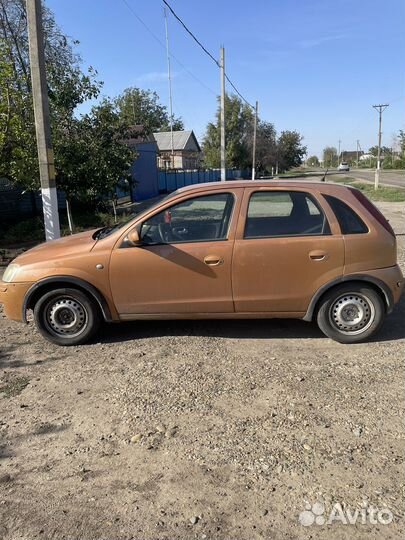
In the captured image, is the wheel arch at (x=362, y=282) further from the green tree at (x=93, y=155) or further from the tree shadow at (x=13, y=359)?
the green tree at (x=93, y=155)

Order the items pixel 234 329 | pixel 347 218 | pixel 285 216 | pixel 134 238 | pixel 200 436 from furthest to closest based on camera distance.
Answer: pixel 234 329 → pixel 285 216 → pixel 347 218 → pixel 134 238 → pixel 200 436

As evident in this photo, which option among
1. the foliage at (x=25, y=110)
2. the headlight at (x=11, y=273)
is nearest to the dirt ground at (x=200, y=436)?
the headlight at (x=11, y=273)

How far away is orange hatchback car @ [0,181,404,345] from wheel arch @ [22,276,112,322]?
1cm

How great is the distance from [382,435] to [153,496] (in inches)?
64.0

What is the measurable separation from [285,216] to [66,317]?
2518 millimetres

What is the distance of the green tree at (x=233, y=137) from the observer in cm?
6259

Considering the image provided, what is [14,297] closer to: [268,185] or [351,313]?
[268,185]

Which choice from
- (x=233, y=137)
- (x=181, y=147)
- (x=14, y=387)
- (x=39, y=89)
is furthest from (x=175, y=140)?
(x=14, y=387)

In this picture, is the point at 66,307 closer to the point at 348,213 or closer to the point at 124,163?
the point at 348,213

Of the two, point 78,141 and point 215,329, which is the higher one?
point 78,141

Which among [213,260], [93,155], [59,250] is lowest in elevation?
[213,260]

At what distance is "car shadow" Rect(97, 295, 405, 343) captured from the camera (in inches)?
201

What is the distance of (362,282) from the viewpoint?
4723 mm

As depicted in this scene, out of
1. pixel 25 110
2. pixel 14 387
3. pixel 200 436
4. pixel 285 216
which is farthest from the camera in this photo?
pixel 25 110
